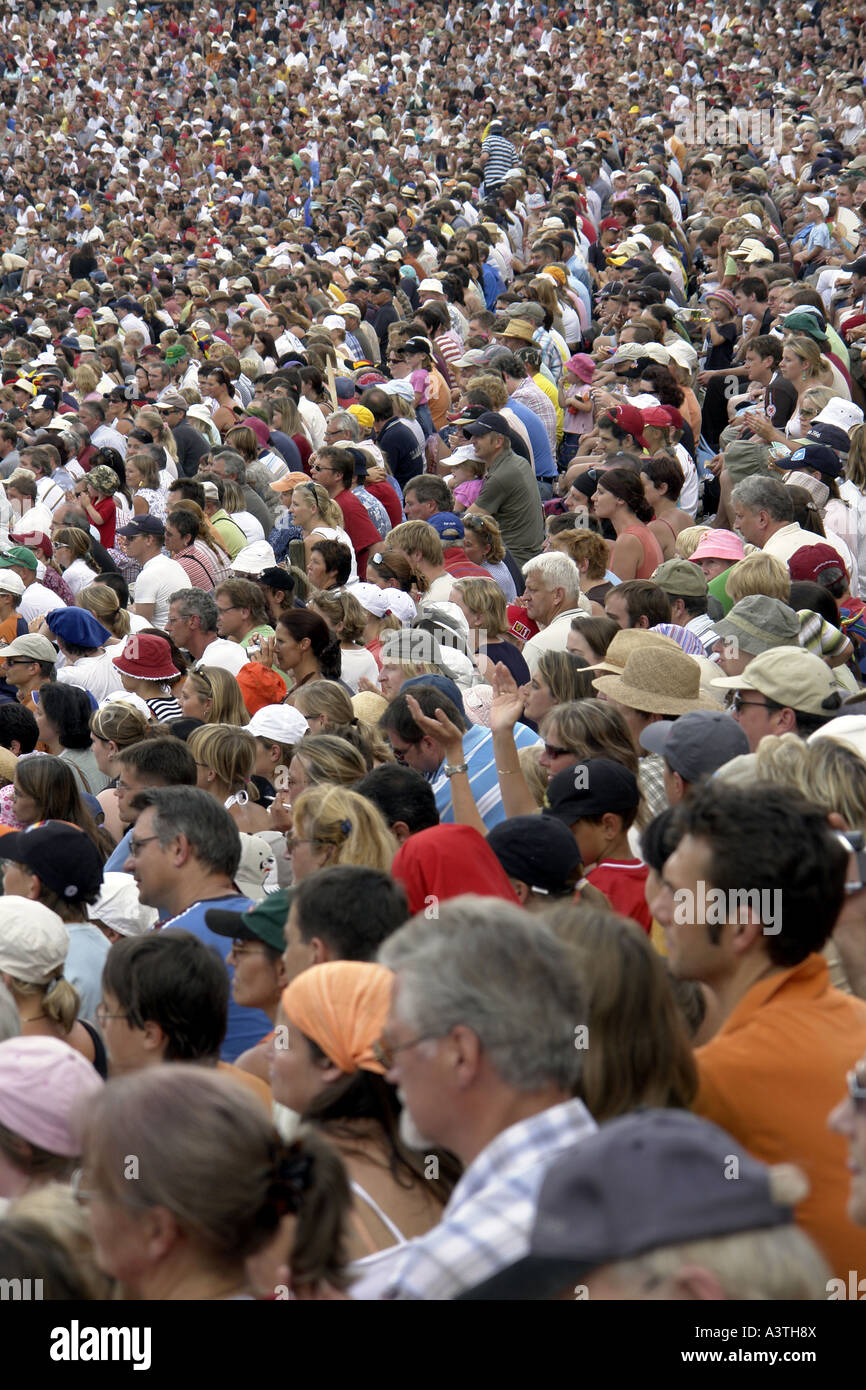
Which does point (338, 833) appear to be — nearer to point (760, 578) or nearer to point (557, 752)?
point (557, 752)

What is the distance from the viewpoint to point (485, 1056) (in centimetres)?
247

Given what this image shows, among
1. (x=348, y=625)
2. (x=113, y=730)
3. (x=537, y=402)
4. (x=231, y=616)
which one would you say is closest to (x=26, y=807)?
(x=113, y=730)

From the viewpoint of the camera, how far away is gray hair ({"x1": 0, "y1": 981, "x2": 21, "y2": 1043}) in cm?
338

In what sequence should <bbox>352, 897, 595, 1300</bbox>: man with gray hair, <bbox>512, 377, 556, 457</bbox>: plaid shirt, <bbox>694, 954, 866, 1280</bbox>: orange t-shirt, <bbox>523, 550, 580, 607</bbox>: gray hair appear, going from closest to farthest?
<bbox>352, 897, 595, 1300</bbox>: man with gray hair, <bbox>694, 954, 866, 1280</bbox>: orange t-shirt, <bbox>523, 550, 580, 607</bbox>: gray hair, <bbox>512, 377, 556, 457</bbox>: plaid shirt

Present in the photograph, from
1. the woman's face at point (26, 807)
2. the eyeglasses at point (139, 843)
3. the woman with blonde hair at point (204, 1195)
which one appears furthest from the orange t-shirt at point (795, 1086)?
the woman's face at point (26, 807)

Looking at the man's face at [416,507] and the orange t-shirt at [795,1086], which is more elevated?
the orange t-shirt at [795,1086]

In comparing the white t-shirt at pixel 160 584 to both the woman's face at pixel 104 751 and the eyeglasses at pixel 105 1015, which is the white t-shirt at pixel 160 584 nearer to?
the woman's face at pixel 104 751

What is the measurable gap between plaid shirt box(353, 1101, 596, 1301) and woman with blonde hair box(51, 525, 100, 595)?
6.87 m

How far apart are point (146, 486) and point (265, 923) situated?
254 inches

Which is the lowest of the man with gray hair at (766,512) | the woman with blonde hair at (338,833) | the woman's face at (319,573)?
the woman's face at (319,573)

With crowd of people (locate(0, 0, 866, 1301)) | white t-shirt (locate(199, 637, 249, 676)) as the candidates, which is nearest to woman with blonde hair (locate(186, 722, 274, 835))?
crowd of people (locate(0, 0, 866, 1301))

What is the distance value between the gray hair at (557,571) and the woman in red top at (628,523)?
0.94m

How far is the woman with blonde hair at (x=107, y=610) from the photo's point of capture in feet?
25.6

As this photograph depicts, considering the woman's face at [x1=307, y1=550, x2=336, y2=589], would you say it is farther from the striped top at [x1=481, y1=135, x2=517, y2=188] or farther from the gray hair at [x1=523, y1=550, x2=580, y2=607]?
the striped top at [x1=481, y1=135, x2=517, y2=188]
